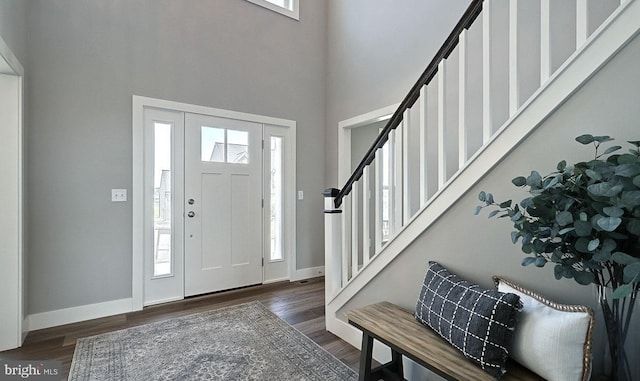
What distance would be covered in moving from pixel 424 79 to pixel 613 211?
1.24 m

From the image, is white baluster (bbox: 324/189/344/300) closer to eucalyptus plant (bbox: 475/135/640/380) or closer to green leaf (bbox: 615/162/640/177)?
eucalyptus plant (bbox: 475/135/640/380)

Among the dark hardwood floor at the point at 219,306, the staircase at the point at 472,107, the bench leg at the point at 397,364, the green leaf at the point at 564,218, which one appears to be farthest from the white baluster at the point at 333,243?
the green leaf at the point at 564,218

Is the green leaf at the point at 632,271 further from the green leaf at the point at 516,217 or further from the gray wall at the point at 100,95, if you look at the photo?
the gray wall at the point at 100,95

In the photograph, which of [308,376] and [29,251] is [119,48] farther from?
[308,376]

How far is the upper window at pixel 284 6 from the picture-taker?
3.86 meters

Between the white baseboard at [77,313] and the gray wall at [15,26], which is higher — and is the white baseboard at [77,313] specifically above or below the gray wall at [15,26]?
below

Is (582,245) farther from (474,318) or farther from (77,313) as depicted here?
(77,313)

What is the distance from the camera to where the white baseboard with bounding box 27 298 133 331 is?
2661 mm

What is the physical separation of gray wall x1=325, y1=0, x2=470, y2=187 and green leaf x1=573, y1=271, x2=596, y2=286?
248 centimetres

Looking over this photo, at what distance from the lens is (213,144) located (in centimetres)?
354

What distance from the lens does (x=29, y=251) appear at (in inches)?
104

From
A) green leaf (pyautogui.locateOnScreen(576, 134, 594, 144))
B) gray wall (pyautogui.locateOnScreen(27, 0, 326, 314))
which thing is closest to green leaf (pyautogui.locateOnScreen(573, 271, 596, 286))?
green leaf (pyautogui.locateOnScreen(576, 134, 594, 144))

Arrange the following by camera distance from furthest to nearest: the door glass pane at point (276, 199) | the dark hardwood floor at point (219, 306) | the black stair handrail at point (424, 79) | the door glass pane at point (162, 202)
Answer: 1. the door glass pane at point (276, 199)
2. the door glass pane at point (162, 202)
3. the dark hardwood floor at point (219, 306)
4. the black stair handrail at point (424, 79)

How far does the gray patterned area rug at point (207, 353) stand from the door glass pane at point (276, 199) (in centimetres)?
129
